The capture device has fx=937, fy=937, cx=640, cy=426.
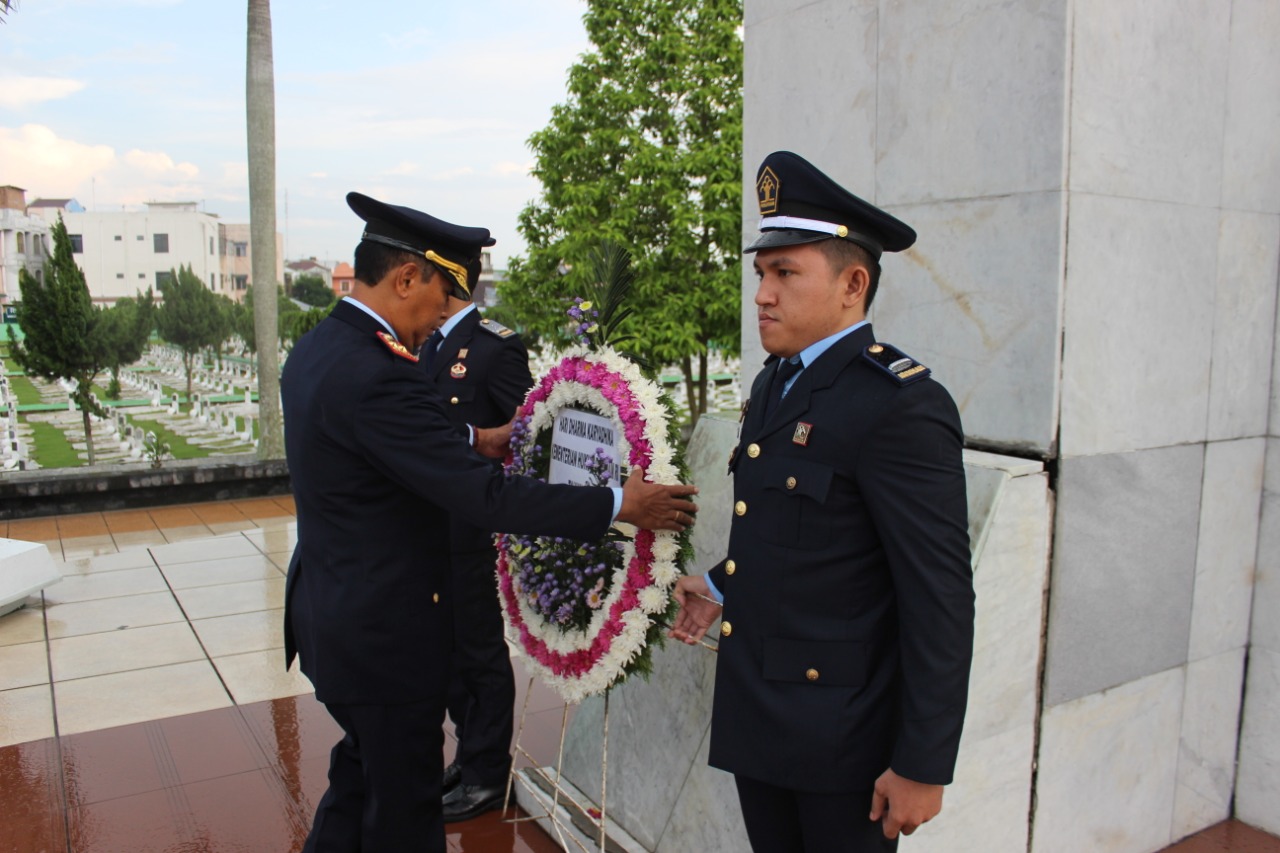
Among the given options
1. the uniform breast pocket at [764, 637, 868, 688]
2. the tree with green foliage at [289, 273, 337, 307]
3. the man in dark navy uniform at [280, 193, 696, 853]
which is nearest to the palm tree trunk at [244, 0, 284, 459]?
the man in dark navy uniform at [280, 193, 696, 853]

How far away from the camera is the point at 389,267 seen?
253 centimetres

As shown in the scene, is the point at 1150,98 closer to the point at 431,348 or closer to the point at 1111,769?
the point at 1111,769

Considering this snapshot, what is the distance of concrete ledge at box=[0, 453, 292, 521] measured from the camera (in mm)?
9055

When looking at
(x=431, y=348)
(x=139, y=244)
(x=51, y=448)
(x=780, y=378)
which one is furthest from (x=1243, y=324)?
(x=139, y=244)

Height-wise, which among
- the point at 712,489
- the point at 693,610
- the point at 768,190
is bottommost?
the point at 693,610

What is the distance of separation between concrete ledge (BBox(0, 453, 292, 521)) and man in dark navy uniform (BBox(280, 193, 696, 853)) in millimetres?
7742

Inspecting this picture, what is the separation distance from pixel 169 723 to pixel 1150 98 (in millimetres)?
4726

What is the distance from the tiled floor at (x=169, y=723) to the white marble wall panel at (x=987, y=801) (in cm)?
86

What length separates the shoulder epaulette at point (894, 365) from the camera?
177cm

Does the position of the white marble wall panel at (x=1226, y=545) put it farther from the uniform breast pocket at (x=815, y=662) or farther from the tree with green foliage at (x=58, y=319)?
the tree with green foliage at (x=58, y=319)

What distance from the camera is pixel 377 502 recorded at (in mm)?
2486

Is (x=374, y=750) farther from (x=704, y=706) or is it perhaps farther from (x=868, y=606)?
(x=868, y=606)

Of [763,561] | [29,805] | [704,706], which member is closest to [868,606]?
[763,561]

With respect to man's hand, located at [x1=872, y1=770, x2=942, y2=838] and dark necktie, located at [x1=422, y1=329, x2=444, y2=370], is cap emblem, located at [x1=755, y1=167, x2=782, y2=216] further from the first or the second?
dark necktie, located at [x1=422, y1=329, x2=444, y2=370]
